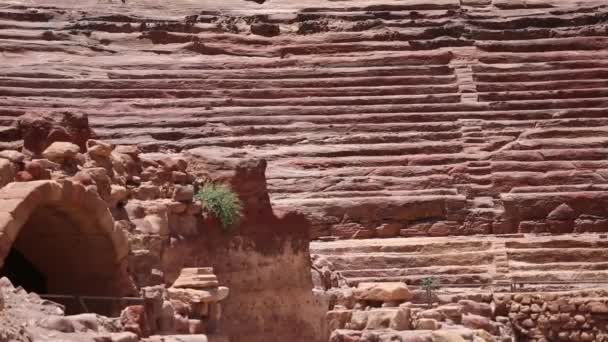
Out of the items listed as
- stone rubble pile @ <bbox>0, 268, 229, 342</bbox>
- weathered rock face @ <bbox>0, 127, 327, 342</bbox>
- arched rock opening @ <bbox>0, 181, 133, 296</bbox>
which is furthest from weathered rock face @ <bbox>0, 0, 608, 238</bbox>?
stone rubble pile @ <bbox>0, 268, 229, 342</bbox>

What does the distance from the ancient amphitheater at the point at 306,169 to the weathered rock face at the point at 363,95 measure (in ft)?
0.15

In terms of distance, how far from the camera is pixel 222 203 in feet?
35.1

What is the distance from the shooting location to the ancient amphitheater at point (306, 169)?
29.8ft

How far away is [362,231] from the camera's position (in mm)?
17516

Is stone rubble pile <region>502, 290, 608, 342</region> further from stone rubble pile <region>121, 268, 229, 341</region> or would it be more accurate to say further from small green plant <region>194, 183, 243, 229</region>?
stone rubble pile <region>121, 268, 229, 341</region>

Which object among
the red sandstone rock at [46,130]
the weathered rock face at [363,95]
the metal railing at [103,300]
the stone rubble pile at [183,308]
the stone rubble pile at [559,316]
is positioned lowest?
the stone rubble pile at [559,316]

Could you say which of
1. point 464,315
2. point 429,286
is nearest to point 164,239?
point 464,315

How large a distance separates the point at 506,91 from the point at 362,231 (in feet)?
18.7

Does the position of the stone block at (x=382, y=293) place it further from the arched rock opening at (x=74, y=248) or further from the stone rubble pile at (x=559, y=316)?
the arched rock opening at (x=74, y=248)

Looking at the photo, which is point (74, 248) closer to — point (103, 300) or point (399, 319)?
point (103, 300)

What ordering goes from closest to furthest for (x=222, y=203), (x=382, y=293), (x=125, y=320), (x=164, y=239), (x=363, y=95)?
(x=125, y=320)
(x=164, y=239)
(x=222, y=203)
(x=382, y=293)
(x=363, y=95)

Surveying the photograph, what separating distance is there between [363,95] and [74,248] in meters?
13.2

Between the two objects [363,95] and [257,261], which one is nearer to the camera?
[257,261]

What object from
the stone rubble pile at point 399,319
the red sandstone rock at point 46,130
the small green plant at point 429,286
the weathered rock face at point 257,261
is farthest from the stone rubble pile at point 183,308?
the small green plant at point 429,286
